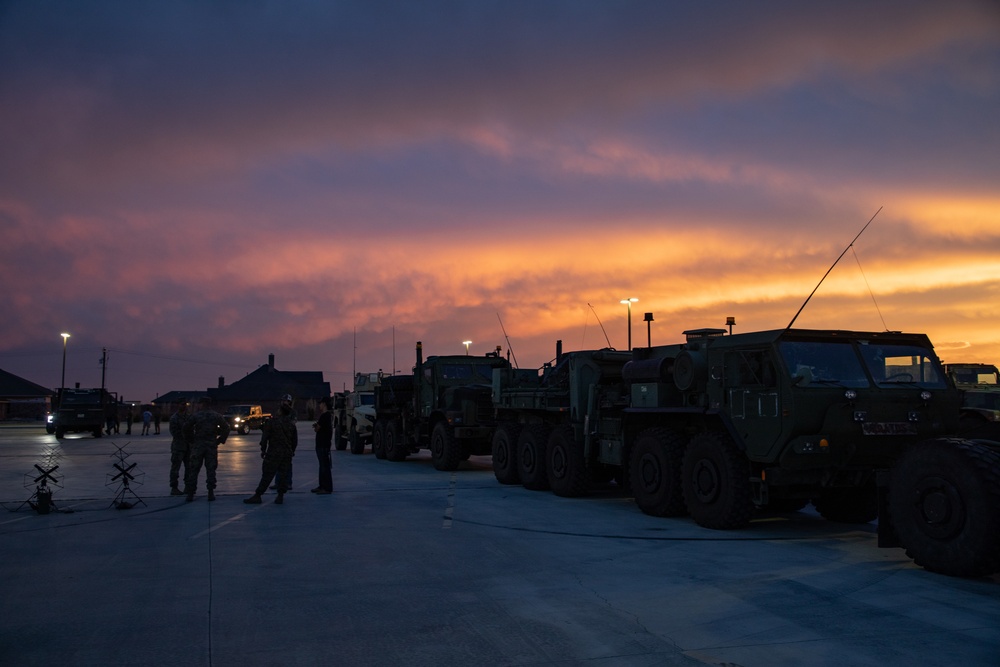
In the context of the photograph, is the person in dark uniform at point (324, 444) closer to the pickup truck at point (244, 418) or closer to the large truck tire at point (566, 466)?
the large truck tire at point (566, 466)

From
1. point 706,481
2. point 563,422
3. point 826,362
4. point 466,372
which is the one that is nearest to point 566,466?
point 563,422

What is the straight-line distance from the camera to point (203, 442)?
14.3 metres

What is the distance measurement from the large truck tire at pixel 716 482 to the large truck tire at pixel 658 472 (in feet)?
1.05

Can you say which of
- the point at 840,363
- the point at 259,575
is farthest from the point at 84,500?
the point at 840,363

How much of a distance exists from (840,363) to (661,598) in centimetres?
466

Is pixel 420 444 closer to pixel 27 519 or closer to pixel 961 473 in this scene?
pixel 27 519

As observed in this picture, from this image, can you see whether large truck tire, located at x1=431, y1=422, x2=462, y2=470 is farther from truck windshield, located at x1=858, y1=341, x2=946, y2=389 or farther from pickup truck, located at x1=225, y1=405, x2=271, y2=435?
pickup truck, located at x1=225, y1=405, x2=271, y2=435

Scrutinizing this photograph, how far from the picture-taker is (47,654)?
5.54 m

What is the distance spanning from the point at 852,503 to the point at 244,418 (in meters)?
42.6

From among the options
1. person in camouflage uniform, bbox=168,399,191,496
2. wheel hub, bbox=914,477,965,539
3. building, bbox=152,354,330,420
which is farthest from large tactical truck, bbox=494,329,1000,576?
building, bbox=152,354,330,420

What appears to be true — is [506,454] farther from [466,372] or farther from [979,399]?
[979,399]

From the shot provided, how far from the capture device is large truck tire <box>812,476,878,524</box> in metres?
11.3

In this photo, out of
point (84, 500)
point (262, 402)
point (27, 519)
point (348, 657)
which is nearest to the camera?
point (348, 657)

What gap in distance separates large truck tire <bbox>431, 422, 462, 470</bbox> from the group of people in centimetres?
576
